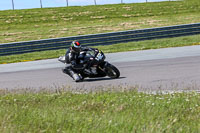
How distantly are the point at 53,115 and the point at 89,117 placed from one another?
26.6 inches

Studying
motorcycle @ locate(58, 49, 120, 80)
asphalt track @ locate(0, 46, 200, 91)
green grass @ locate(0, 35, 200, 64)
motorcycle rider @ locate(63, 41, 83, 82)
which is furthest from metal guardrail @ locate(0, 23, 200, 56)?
motorcycle @ locate(58, 49, 120, 80)

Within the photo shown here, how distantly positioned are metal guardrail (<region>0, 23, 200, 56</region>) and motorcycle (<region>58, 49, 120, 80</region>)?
10.3m

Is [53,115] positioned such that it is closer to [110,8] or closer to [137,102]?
[137,102]

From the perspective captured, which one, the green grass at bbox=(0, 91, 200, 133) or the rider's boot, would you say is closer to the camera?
the green grass at bbox=(0, 91, 200, 133)

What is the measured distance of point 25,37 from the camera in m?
32.8

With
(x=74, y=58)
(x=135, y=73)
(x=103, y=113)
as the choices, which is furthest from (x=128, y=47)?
(x=103, y=113)

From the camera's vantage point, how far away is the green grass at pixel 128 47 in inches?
838

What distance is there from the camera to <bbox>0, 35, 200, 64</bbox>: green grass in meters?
21.3

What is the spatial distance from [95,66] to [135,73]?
60.9 inches

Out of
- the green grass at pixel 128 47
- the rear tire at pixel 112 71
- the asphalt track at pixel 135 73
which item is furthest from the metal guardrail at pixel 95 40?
the rear tire at pixel 112 71

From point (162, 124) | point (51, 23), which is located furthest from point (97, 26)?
point (162, 124)

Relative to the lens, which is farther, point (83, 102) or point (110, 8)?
point (110, 8)

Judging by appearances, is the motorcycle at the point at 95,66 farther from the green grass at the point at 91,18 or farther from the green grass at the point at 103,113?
the green grass at the point at 91,18

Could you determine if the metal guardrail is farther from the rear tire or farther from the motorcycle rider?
the rear tire
